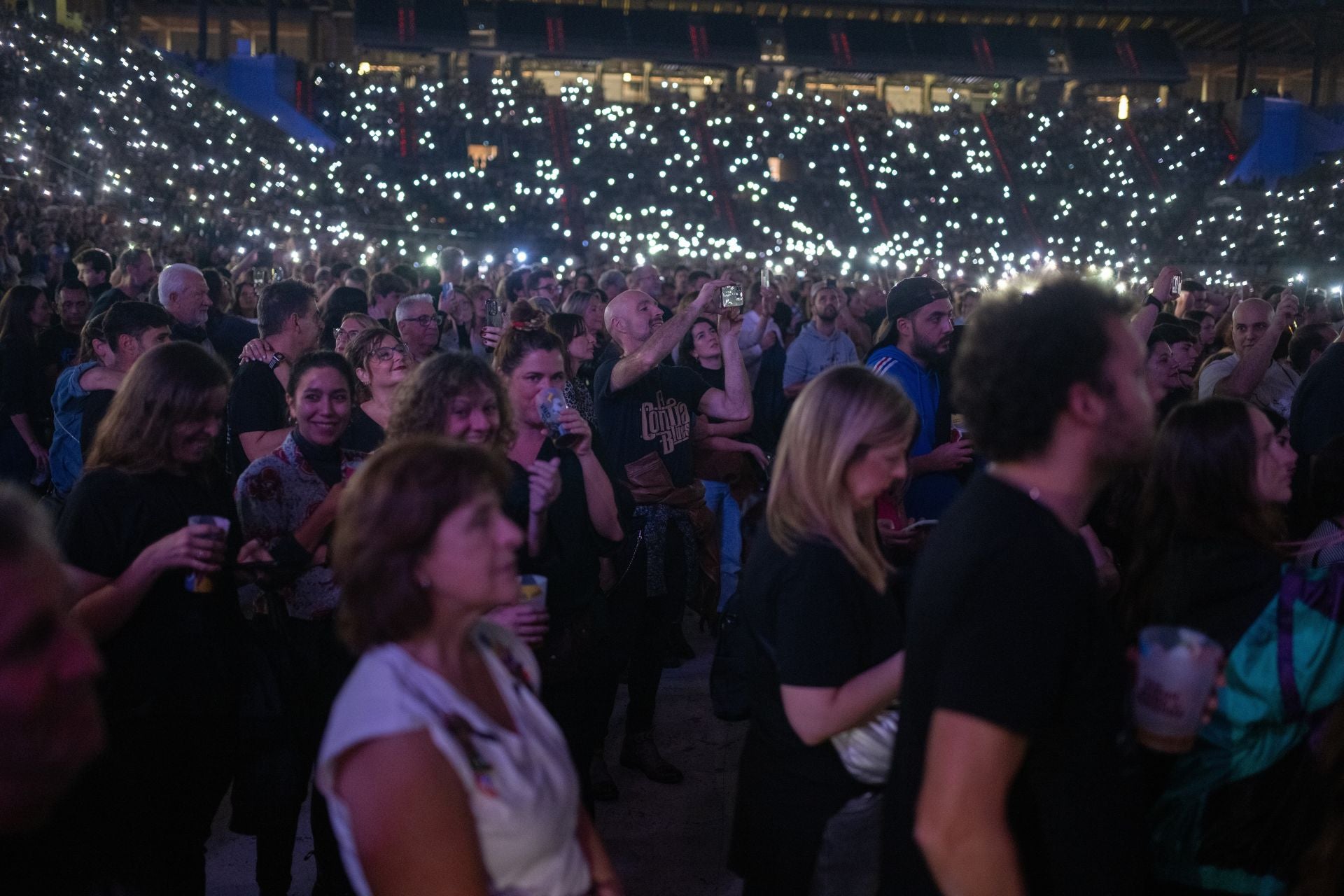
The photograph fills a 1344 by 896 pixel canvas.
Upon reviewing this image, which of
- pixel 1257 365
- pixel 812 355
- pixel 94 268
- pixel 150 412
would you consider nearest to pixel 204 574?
pixel 150 412

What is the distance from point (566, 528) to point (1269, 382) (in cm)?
449

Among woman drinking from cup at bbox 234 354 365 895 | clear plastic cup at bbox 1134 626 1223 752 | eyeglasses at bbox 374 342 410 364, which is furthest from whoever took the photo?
eyeglasses at bbox 374 342 410 364

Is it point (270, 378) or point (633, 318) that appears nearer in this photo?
point (270, 378)

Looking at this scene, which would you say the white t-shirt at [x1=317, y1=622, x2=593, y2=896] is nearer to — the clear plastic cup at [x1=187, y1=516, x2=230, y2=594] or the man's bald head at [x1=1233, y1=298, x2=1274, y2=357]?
the clear plastic cup at [x1=187, y1=516, x2=230, y2=594]

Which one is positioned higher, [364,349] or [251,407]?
[364,349]

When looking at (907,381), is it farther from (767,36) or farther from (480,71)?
(767,36)

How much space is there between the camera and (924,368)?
4.61 m

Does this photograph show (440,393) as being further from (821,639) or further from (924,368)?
(924,368)

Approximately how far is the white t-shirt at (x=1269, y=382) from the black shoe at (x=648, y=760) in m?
3.39

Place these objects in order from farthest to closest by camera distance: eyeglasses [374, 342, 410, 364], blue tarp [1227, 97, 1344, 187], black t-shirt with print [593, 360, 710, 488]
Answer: blue tarp [1227, 97, 1344, 187], black t-shirt with print [593, 360, 710, 488], eyeglasses [374, 342, 410, 364]

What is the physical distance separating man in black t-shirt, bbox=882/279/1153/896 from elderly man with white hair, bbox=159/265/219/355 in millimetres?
4940

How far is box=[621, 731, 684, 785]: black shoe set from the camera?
4.47m

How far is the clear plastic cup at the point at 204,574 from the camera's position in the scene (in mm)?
2537

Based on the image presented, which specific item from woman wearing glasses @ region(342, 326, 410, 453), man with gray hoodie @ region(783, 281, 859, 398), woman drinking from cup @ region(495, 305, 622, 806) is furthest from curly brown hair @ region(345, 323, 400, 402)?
man with gray hoodie @ region(783, 281, 859, 398)
